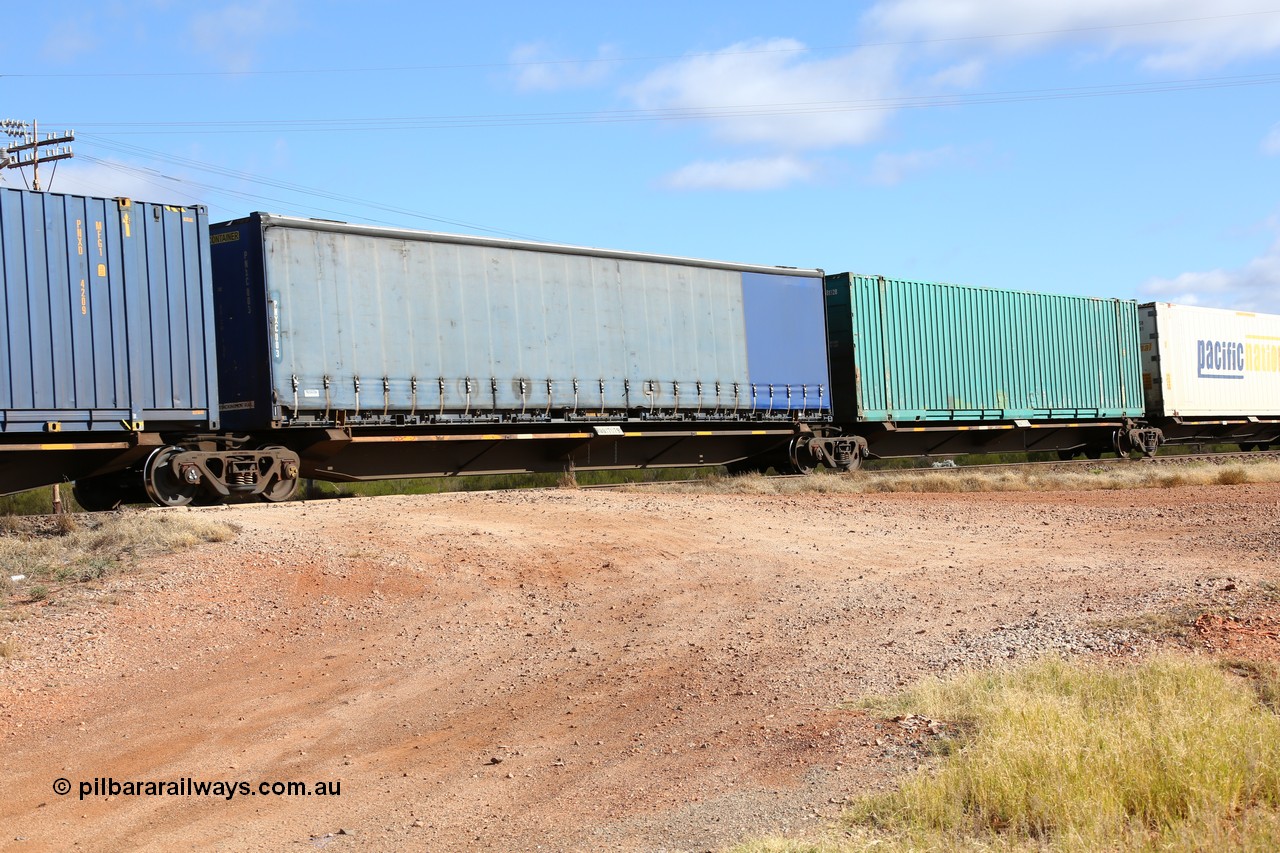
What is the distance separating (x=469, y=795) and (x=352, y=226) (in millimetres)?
11520

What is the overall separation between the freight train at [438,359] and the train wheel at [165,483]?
0.03 meters

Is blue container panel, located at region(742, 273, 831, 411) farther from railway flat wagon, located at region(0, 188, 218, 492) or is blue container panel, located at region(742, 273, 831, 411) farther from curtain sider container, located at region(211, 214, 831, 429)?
railway flat wagon, located at region(0, 188, 218, 492)

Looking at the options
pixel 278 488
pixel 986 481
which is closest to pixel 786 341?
pixel 986 481

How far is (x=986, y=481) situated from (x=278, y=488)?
12280 millimetres

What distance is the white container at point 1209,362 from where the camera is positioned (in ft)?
99.5

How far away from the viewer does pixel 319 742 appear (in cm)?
673

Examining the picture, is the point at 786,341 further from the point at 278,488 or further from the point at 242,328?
the point at 242,328

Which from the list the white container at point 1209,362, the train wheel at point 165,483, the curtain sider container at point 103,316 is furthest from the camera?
the white container at point 1209,362

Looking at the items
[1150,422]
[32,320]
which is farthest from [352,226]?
[1150,422]

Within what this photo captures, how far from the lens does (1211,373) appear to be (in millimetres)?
31969

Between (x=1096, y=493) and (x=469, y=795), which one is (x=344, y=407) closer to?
(x=469, y=795)

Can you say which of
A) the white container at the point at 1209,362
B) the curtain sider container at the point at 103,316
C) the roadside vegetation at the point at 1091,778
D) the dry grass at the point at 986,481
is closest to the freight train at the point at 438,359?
the curtain sider container at the point at 103,316

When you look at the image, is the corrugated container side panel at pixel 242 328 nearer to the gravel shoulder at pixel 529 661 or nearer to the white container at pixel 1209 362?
the gravel shoulder at pixel 529 661

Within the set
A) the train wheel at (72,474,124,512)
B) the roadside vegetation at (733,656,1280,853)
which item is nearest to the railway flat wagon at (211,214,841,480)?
the train wheel at (72,474,124,512)
